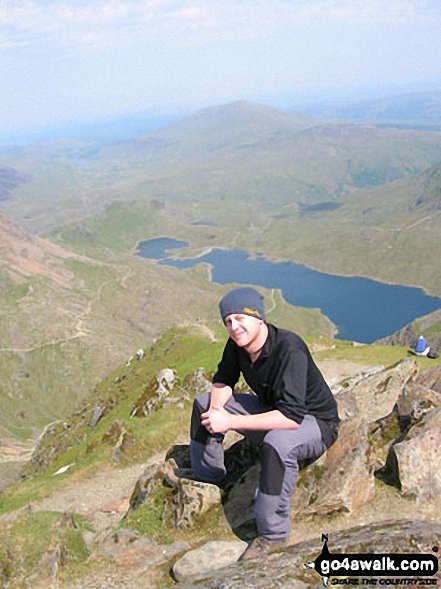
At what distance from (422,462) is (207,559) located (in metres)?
6.52

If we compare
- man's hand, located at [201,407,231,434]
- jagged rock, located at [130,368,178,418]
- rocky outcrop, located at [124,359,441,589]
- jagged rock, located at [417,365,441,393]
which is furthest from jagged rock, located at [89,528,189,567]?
jagged rock, located at [130,368,178,418]

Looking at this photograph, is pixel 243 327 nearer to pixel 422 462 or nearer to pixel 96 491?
pixel 422 462

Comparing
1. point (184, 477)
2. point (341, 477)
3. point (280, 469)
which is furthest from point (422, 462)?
point (184, 477)

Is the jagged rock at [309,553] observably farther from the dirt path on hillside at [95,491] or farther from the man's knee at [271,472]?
the dirt path on hillside at [95,491]

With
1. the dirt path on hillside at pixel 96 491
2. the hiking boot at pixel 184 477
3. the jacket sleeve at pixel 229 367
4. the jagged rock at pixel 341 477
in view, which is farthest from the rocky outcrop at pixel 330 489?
the dirt path on hillside at pixel 96 491

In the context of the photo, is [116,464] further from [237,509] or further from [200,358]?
[200,358]

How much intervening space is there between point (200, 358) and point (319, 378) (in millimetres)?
50986

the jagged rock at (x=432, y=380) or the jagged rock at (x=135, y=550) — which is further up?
the jagged rock at (x=432, y=380)

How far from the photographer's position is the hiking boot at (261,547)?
35.3 feet

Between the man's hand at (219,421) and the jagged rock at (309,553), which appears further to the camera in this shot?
the man's hand at (219,421)

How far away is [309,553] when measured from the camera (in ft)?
31.9

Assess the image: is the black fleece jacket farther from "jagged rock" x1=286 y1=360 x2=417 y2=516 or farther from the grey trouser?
"jagged rock" x1=286 y1=360 x2=417 y2=516

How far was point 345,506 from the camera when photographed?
41.1 feet

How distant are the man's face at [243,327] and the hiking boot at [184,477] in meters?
5.45
